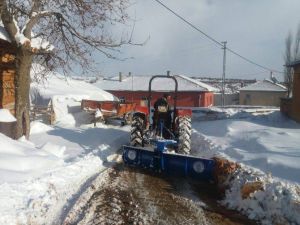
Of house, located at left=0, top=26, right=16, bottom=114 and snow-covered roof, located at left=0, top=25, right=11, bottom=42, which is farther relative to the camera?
house, located at left=0, top=26, right=16, bottom=114

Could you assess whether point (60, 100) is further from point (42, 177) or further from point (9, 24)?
point (42, 177)

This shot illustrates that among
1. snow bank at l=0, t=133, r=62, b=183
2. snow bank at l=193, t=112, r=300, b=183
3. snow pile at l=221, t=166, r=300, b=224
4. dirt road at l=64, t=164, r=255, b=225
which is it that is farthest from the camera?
snow bank at l=193, t=112, r=300, b=183

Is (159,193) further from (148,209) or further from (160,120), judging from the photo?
(160,120)

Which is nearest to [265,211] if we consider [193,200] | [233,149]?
[193,200]

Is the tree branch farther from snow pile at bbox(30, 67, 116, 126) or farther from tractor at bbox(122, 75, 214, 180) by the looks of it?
snow pile at bbox(30, 67, 116, 126)

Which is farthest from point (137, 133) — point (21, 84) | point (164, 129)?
point (21, 84)

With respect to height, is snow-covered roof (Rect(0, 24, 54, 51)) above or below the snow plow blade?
above

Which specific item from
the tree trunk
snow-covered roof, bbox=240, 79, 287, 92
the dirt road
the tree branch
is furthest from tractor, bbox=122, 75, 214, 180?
snow-covered roof, bbox=240, 79, 287, 92

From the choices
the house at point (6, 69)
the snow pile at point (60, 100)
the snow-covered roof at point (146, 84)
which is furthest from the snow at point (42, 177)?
the snow-covered roof at point (146, 84)

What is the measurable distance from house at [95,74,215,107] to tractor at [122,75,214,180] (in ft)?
128

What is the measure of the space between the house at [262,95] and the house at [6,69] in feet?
176

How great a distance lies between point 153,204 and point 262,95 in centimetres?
5964

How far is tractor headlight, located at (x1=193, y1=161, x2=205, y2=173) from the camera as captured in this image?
31.2 feet

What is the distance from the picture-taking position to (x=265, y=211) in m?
7.04
